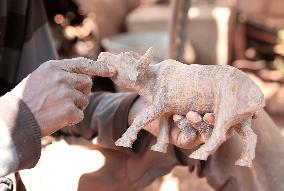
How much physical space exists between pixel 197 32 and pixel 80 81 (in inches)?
111

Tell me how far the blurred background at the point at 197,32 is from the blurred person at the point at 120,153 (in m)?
1.62

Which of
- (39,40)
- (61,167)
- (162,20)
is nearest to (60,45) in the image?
(162,20)

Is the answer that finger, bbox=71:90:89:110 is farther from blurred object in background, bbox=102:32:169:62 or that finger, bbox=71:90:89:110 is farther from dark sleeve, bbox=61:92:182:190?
blurred object in background, bbox=102:32:169:62

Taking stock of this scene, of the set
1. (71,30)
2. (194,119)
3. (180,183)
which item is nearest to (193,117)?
(194,119)

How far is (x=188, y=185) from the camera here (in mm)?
1771

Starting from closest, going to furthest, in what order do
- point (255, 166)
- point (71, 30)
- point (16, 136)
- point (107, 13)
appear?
point (16, 136), point (255, 166), point (71, 30), point (107, 13)

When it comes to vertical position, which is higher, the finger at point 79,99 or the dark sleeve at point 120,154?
the finger at point 79,99

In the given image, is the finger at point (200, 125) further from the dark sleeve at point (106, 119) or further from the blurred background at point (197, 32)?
the blurred background at point (197, 32)

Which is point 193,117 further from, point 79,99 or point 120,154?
point 120,154

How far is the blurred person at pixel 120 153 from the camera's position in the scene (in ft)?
4.39

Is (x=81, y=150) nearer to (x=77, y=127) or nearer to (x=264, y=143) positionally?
(x=77, y=127)

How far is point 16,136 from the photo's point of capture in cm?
105

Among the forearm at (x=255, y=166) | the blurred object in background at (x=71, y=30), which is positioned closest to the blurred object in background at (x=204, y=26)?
the blurred object in background at (x=71, y=30)

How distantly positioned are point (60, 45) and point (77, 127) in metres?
2.14
